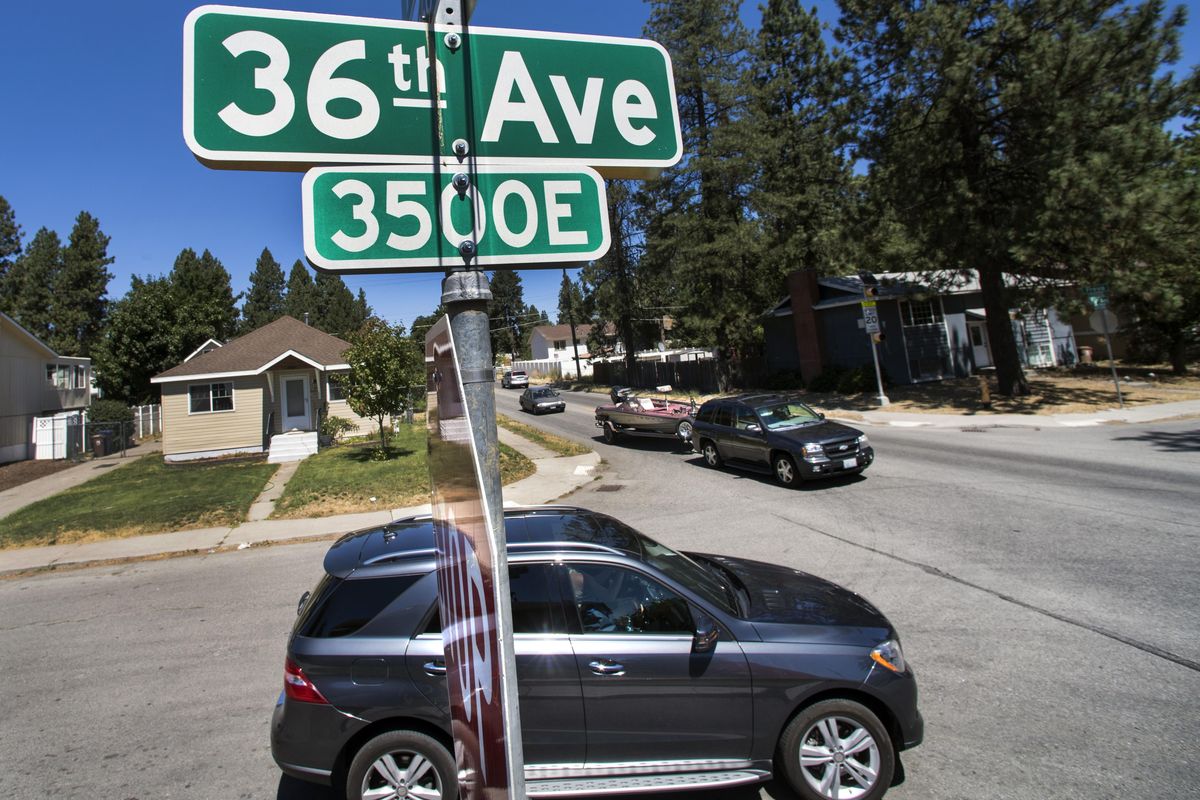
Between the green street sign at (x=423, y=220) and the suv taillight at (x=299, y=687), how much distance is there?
2846 millimetres

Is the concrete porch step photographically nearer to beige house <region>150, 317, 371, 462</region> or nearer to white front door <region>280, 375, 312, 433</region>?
beige house <region>150, 317, 371, 462</region>

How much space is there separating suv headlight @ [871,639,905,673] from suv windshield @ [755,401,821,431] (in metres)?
9.61

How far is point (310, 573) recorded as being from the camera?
884 centimetres

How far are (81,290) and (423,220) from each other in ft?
210

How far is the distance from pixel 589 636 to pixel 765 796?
1.38 m

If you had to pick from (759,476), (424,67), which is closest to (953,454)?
(759,476)

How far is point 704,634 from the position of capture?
11.5ft

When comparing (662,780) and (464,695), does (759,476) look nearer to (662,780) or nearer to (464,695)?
(662,780)

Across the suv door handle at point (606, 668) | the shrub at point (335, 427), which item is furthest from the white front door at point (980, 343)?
the suv door handle at point (606, 668)

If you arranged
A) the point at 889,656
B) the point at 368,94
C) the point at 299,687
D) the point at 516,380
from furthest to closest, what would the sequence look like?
the point at 516,380 → the point at 889,656 → the point at 299,687 → the point at 368,94

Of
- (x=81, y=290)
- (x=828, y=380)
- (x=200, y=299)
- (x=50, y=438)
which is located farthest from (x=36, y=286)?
(x=828, y=380)

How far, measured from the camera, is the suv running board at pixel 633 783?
3.29 meters

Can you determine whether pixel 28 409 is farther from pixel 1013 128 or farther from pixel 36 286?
pixel 1013 128

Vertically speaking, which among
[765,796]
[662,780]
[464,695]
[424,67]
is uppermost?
[424,67]
